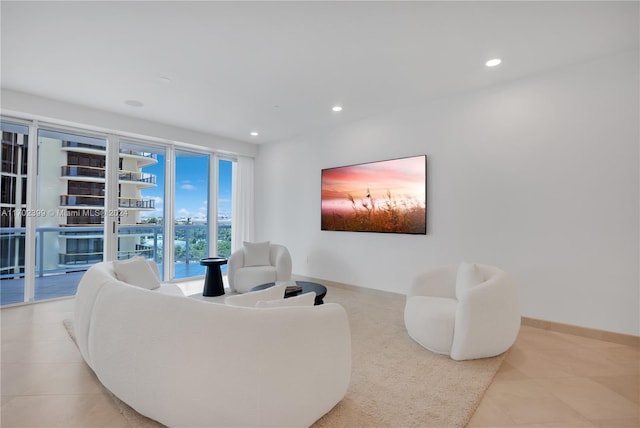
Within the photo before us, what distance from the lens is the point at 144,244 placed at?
209 inches

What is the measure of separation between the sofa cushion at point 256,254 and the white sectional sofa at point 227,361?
316cm

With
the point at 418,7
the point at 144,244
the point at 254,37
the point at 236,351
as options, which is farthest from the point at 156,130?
the point at 236,351

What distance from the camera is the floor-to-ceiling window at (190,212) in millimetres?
5664

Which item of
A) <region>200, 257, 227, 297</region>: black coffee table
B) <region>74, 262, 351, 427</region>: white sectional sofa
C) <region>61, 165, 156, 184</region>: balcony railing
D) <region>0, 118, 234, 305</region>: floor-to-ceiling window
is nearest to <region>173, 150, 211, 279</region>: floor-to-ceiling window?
<region>0, 118, 234, 305</region>: floor-to-ceiling window

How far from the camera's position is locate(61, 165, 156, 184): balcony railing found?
4516mm

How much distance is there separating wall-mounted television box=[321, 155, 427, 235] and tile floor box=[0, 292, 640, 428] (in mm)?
1939

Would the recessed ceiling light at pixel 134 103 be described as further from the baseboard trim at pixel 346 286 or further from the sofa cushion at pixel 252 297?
the baseboard trim at pixel 346 286

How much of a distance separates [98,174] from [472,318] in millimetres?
5387

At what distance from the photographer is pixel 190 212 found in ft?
19.1

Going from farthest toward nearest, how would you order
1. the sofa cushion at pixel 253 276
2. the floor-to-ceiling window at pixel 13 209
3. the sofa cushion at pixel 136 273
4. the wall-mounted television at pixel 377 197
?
the sofa cushion at pixel 253 276 < the wall-mounted television at pixel 377 197 < the floor-to-ceiling window at pixel 13 209 < the sofa cushion at pixel 136 273

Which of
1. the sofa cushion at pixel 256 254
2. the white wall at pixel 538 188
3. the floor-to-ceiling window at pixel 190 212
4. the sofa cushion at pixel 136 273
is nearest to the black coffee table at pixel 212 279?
the sofa cushion at pixel 256 254

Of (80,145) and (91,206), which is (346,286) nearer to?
(91,206)

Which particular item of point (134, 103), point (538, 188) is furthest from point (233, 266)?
point (538, 188)

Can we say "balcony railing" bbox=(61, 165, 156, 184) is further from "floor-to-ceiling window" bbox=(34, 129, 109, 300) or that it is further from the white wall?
the white wall
